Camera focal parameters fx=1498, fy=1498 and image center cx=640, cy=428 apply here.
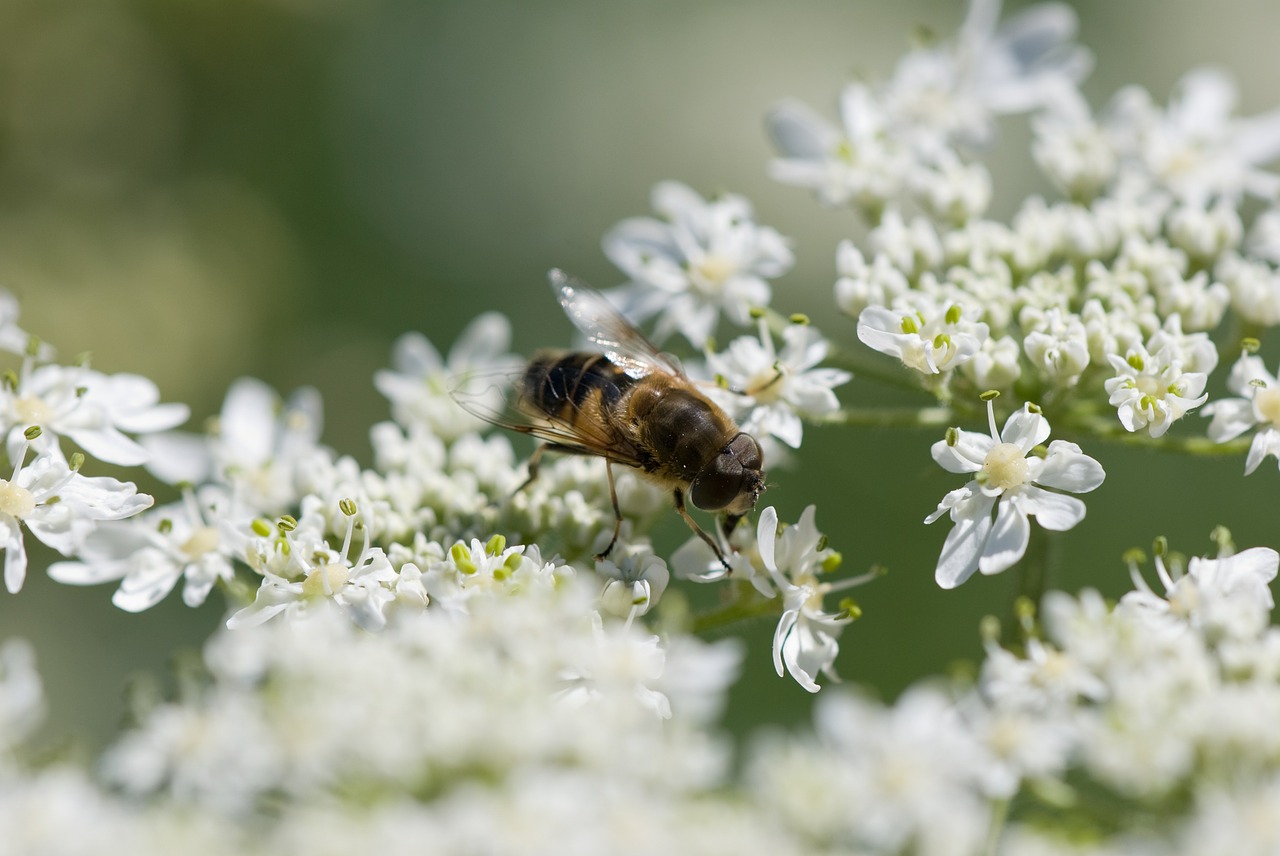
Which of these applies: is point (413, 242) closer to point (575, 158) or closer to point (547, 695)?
point (575, 158)

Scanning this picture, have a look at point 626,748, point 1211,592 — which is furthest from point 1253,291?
point 626,748

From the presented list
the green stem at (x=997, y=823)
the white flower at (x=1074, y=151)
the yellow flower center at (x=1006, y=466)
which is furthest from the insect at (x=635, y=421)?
the white flower at (x=1074, y=151)

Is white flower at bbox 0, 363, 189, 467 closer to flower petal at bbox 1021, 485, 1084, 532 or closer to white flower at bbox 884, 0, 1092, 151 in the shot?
flower petal at bbox 1021, 485, 1084, 532

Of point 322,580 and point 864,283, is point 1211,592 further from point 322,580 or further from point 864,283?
point 322,580

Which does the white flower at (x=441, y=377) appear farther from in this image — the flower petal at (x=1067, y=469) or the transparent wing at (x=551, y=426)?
the flower petal at (x=1067, y=469)

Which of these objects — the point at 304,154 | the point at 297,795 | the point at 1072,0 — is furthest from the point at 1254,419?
the point at 304,154
